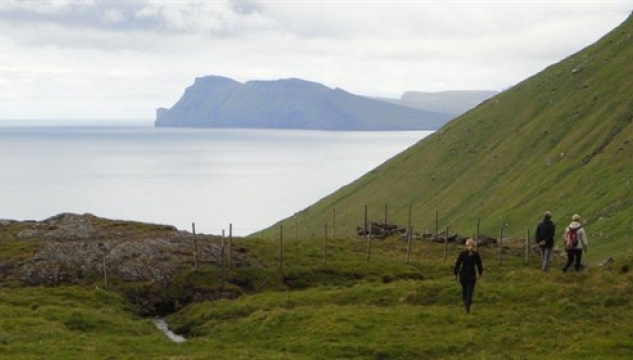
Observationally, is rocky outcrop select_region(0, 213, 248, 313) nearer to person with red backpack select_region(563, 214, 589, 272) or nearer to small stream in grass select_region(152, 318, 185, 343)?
small stream in grass select_region(152, 318, 185, 343)

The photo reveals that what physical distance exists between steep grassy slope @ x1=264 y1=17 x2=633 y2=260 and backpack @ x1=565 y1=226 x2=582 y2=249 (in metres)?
45.9

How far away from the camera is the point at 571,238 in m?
48.0

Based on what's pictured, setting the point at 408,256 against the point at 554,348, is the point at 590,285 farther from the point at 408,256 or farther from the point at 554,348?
the point at 408,256

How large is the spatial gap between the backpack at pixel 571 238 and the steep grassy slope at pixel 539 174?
45928 mm

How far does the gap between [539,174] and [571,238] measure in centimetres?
10701

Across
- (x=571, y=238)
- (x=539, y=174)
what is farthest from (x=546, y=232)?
(x=539, y=174)

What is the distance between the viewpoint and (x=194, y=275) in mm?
56375

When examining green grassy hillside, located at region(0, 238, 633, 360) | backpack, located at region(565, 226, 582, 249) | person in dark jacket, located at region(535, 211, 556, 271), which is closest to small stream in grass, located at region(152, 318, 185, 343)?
green grassy hillside, located at region(0, 238, 633, 360)

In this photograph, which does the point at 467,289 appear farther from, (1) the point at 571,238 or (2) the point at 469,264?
(1) the point at 571,238

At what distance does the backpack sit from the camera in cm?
4775

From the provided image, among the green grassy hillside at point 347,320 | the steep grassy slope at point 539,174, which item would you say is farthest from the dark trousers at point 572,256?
the steep grassy slope at point 539,174

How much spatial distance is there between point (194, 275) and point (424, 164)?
147627mm

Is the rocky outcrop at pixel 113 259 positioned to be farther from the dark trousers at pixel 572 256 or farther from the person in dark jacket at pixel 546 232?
the dark trousers at pixel 572 256

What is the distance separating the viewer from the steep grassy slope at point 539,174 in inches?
4790
